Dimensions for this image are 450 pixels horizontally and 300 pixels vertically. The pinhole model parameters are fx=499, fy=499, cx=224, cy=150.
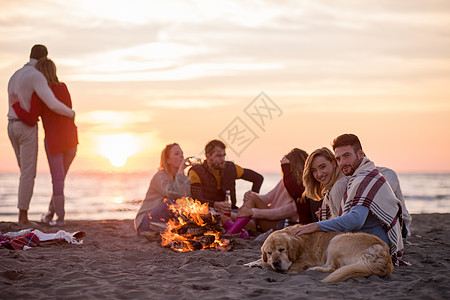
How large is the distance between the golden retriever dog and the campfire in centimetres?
157

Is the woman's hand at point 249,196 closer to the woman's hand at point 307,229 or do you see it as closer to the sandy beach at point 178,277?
the sandy beach at point 178,277

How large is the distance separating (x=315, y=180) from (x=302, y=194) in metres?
0.63

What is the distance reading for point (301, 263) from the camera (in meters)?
5.34

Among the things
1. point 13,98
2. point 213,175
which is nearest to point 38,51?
point 13,98

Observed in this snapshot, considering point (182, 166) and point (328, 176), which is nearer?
point (328, 176)

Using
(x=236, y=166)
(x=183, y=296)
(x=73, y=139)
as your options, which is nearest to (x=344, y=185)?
(x=183, y=296)

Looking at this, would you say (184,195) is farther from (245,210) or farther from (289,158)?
(289,158)

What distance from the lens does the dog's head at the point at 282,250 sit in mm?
5234

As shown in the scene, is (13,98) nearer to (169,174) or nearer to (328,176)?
(169,174)

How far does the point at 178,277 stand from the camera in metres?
5.20

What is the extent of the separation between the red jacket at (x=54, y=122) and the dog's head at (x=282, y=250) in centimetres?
508

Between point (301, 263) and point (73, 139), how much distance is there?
5.42m

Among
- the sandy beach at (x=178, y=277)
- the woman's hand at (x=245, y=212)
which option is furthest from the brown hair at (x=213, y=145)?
the sandy beach at (x=178, y=277)

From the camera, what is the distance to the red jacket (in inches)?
350
